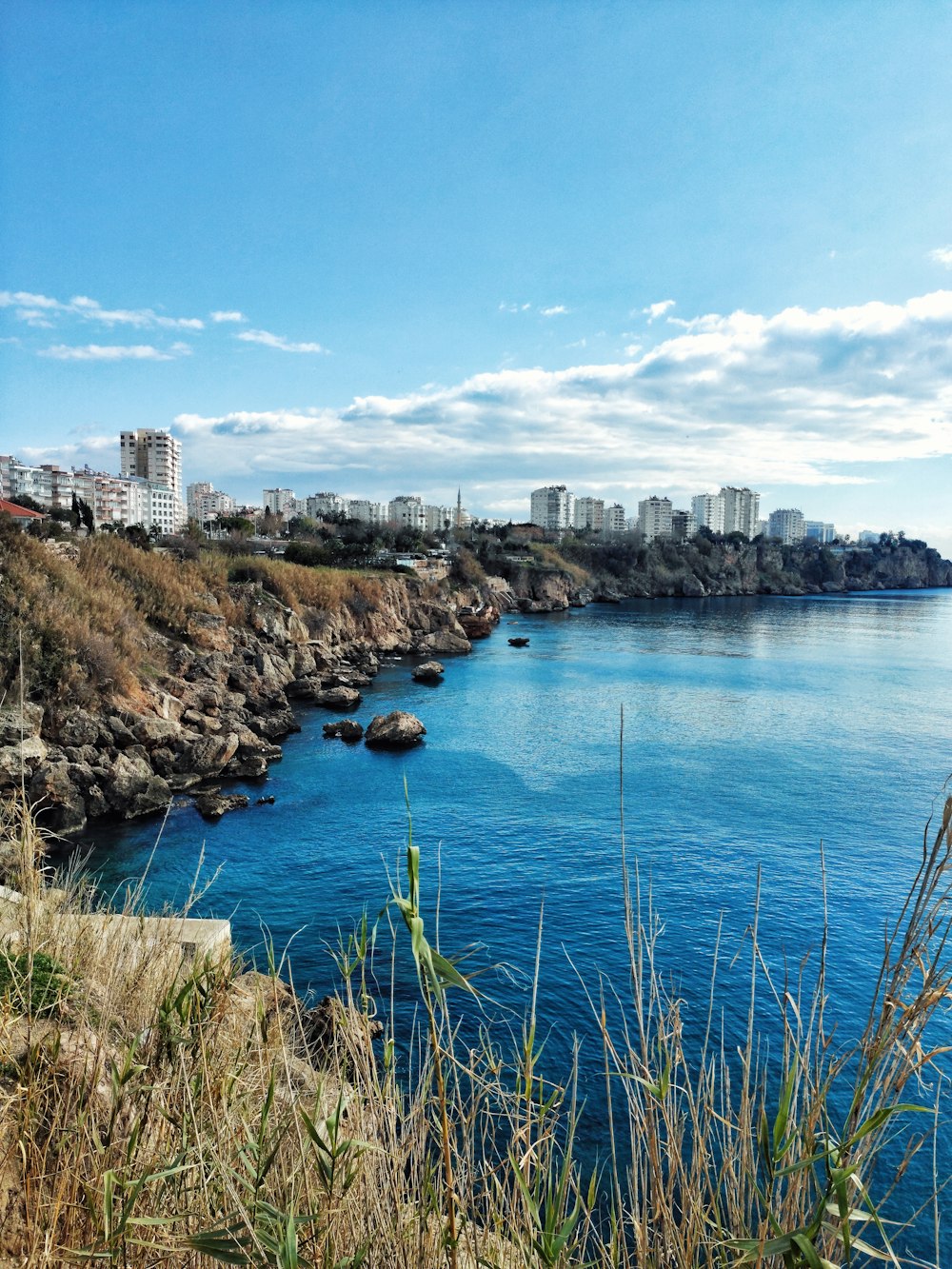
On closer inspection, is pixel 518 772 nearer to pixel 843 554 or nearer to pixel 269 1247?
pixel 269 1247

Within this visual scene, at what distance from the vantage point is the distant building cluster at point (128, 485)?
100875 mm

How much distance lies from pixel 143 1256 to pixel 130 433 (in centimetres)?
13702

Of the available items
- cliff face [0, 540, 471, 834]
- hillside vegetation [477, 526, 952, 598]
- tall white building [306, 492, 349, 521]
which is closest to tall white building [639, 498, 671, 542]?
hillside vegetation [477, 526, 952, 598]

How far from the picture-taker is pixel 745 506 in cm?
19762

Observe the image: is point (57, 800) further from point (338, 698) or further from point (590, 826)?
point (338, 698)

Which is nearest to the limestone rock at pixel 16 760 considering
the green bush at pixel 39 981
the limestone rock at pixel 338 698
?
the green bush at pixel 39 981

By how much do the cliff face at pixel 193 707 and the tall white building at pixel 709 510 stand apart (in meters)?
154

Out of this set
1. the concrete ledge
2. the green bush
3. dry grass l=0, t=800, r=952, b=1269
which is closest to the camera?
dry grass l=0, t=800, r=952, b=1269

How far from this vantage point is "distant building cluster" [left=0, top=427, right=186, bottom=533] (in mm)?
100875

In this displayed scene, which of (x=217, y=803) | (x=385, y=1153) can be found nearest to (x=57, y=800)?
(x=217, y=803)

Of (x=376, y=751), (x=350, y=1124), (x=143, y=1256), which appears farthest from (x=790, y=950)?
(x=376, y=751)

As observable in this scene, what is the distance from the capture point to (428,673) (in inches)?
1852

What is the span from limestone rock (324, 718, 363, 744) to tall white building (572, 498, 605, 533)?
16038cm

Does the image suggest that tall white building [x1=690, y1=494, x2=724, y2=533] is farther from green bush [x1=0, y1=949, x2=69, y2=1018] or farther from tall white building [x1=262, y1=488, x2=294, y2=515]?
green bush [x1=0, y1=949, x2=69, y2=1018]
